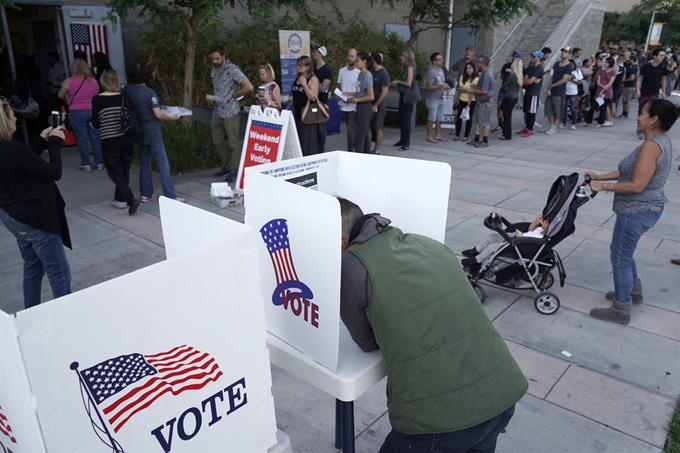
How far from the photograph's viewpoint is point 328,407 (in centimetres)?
356

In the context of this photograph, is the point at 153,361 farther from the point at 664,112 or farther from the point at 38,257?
the point at 664,112

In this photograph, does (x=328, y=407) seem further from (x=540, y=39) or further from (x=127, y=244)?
(x=540, y=39)

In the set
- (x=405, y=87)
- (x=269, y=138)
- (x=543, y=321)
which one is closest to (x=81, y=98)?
(x=269, y=138)

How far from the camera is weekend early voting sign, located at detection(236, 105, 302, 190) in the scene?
7.02 metres

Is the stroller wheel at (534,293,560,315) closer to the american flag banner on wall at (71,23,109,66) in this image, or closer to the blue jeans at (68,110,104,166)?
the blue jeans at (68,110,104,166)

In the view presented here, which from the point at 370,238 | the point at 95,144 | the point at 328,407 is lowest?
the point at 328,407

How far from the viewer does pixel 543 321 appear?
15.2 feet

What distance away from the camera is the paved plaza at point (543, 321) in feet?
11.0

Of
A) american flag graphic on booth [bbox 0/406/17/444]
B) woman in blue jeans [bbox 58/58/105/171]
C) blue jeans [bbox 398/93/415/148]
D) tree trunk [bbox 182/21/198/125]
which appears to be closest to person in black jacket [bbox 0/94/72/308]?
american flag graphic on booth [bbox 0/406/17/444]

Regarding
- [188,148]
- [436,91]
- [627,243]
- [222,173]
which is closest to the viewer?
[627,243]

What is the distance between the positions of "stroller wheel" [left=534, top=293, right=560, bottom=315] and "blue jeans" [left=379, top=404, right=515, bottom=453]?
106 inches

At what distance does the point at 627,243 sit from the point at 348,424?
10.2 feet

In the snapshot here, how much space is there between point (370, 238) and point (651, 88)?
43.9 ft

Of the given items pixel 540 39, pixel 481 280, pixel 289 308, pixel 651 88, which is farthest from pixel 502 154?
pixel 540 39
